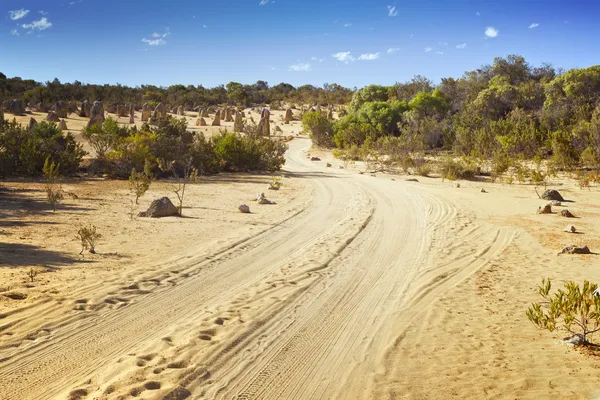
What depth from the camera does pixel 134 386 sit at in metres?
4.11

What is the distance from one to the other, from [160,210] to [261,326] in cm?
720

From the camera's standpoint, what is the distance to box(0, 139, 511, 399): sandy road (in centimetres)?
424

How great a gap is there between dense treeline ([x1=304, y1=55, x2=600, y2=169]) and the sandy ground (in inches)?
550

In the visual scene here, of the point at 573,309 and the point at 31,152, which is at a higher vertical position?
the point at 31,152

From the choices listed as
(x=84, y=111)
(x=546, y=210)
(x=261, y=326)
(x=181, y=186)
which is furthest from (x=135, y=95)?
(x=261, y=326)

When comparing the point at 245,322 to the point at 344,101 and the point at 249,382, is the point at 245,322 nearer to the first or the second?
the point at 249,382

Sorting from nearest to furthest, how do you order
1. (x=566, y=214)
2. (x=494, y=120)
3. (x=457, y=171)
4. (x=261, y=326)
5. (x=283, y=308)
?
(x=261, y=326) → (x=283, y=308) → (x=566, y=214) → (x=457, y=171) → (x=494, y=120)

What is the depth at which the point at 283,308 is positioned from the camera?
20.2ft

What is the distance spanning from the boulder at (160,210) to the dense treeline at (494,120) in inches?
688

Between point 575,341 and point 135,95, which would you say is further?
point 135,95

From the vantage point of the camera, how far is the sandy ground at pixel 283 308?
172 inches

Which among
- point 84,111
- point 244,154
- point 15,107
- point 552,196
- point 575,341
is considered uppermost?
point 84,111

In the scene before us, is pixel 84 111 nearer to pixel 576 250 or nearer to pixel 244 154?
pixel 244 154

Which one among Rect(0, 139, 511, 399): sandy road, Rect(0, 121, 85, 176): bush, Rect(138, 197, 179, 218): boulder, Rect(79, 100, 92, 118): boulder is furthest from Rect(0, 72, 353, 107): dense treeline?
Rect(0, 139, 511, 399): sandy road
